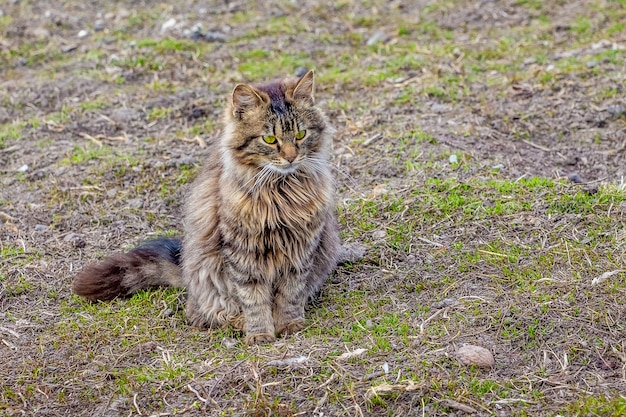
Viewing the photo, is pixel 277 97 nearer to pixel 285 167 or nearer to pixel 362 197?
pixel 285 167

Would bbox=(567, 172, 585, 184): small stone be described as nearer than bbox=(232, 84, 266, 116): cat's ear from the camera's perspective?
No

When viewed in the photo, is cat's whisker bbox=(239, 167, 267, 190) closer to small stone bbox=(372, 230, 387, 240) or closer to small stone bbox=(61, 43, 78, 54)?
small stone bbox=(372, 230, 387, 240)

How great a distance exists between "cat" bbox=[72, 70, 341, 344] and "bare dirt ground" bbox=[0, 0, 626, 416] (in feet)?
0.70

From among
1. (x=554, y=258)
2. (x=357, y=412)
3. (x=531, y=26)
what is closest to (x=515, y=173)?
(x=554, y=258)

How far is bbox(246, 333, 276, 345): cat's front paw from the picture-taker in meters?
4.93

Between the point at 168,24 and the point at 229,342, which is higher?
the point at 168,24

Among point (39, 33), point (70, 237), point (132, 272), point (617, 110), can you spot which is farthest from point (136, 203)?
point (39, 33)

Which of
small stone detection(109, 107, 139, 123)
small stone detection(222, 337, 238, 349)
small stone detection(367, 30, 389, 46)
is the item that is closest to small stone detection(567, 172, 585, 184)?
small stone detection(222, 337, 238, 349)

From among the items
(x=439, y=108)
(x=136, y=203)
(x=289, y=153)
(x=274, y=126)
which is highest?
(x=274, y=126)

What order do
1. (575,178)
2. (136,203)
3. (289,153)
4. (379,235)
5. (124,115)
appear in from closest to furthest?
Answer: (289,153) → (379,235) → (575,178) → (136,203) → (124,115)

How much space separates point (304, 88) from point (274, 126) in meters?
0.34

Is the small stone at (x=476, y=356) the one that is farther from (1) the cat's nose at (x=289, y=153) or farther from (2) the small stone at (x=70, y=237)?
(2) the small stone at (x=70, y=237)

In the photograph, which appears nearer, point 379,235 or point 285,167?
point 285,167

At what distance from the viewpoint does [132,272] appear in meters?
5.32
